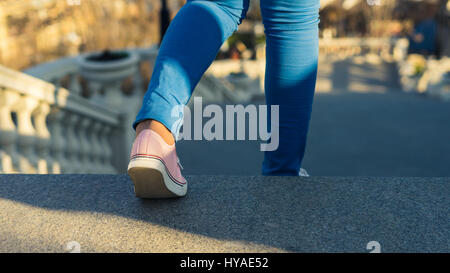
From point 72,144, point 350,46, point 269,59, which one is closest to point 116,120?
point 72,144

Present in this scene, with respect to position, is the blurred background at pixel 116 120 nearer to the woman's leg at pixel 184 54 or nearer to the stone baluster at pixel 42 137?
the stone baluster at pixel 42 137

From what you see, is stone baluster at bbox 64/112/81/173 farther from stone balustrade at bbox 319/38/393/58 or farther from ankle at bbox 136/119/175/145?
stone balustrade at bbox 319/38/393/58

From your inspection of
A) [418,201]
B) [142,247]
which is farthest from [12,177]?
[418,201]

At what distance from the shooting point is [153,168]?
1308 mm

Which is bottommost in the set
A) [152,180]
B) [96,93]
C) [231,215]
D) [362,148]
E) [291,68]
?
[362,148]

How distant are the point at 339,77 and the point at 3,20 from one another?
658 inches

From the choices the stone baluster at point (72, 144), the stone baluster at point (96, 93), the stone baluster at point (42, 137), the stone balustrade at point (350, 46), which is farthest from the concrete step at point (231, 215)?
the stone balustrade at point (350, 46)

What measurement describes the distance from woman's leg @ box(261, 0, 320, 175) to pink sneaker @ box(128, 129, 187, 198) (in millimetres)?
411

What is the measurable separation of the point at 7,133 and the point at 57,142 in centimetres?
67

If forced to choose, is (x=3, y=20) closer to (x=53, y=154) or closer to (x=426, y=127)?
(x=53, y=154)

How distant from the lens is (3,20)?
12.2 meters

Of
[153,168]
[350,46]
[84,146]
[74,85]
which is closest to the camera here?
[153,168]

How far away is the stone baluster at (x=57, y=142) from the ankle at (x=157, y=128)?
2.24m

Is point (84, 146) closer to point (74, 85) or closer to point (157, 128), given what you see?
point (74, 85)
